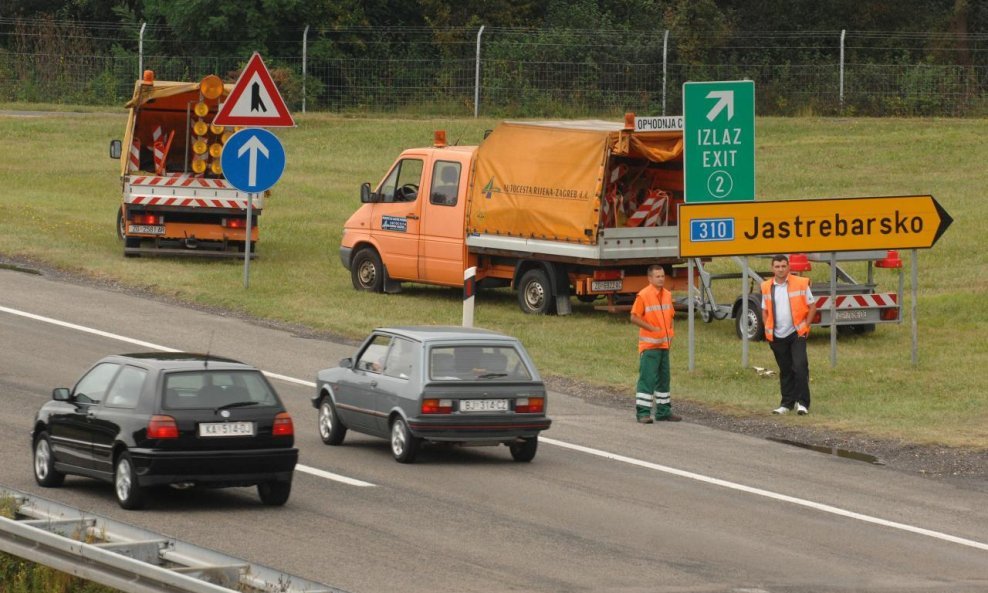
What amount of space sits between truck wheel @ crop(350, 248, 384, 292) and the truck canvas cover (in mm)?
1976

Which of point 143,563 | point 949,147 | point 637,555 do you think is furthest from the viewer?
point 949,147

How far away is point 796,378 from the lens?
747 inches

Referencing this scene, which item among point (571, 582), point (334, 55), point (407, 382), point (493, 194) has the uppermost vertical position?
point (334, 55)

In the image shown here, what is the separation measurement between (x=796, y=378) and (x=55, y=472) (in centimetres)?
838

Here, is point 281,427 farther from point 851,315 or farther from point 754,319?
point 851,315

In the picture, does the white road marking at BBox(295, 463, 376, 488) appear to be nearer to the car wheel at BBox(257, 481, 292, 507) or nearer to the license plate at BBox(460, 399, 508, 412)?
the car wheel at BBox(257, 481, 292, 507)

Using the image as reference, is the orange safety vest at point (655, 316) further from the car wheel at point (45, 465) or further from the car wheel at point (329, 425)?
the car wheel at point (45, 465)

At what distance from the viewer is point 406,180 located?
27953 millimetres

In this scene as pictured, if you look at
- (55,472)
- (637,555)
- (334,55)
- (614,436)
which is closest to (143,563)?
(637,555)

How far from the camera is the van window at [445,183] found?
89.6ft

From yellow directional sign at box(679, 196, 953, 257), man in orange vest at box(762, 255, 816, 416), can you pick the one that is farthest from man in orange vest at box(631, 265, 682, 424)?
yellow directional sign at box(679, 196, 953, 257)

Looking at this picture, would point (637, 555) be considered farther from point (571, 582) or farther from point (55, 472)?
point (55, 472)

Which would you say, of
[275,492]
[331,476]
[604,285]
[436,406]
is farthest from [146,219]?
[275,492]

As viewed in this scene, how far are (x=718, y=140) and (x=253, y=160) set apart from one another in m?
6.90
